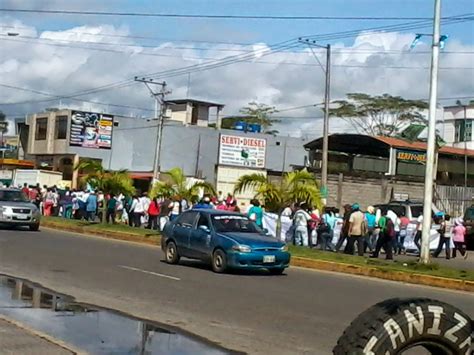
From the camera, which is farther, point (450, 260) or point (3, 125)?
point (3, 125)

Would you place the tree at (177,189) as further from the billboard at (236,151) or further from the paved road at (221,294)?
the billboard at (236,151)

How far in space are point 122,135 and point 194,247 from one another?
4784 centimetres

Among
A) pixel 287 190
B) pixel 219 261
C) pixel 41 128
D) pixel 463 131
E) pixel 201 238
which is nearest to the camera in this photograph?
pixel 219 261

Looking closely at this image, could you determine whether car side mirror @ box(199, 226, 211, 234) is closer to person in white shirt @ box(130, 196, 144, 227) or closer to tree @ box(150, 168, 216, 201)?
tree @ box(150, 168, 216, 201)

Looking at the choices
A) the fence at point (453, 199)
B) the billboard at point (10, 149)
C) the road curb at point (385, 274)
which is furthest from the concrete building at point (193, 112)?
the road curb at point (385, 274)

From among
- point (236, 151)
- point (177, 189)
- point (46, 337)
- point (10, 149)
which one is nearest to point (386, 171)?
point (236, 151)

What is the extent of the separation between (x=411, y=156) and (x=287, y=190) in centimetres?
2572

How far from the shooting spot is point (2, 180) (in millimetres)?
58562

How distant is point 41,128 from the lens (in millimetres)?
68562

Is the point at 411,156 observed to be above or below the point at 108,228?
above

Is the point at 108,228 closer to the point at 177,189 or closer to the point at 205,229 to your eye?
the point at 177,189

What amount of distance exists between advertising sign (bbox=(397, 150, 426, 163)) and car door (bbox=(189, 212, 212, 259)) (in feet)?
106

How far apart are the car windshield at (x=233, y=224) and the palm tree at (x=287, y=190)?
6.55 meters

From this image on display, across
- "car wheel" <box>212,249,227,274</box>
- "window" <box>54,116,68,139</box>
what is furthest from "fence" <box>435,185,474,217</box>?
"window" <box>54,116,68,139</box>
